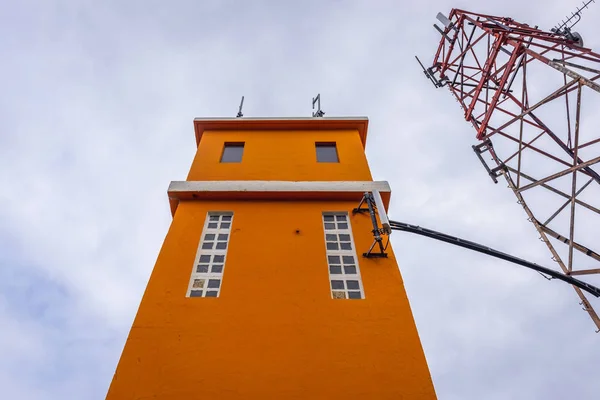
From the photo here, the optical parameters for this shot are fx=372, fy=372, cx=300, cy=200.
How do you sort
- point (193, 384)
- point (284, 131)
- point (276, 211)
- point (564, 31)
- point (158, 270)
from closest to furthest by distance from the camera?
point (193, 384), point (158, 270), point (276, 211), point (564, 31), point (284, 131)

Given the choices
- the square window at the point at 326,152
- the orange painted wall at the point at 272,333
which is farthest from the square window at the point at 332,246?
the square window at the point at 326,152

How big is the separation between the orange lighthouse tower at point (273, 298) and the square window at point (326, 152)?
0.43 m

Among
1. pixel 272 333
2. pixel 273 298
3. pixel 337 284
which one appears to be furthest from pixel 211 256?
pixel 337 284

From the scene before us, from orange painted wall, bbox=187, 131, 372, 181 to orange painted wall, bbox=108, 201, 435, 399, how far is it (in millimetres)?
2698

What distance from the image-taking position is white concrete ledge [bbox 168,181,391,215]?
10.4 m

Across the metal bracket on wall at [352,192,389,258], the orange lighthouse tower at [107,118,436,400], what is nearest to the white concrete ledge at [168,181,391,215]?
the orange lighthouse tower at [107,118,436,400]

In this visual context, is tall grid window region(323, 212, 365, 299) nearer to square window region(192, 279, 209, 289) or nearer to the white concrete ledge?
the white concrete ledge

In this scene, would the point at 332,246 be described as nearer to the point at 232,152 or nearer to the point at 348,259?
the point at 348,259

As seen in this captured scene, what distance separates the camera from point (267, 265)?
8.52 meters

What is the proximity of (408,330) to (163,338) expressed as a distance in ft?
15.4

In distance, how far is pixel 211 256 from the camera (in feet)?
29.2

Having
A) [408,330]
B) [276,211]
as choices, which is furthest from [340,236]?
[408,330]

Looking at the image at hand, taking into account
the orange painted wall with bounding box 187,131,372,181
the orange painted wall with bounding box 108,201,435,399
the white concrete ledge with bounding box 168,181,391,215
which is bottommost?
the orange painted wall with bounding box 108,201,435,399

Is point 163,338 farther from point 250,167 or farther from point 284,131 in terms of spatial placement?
point 284,131
